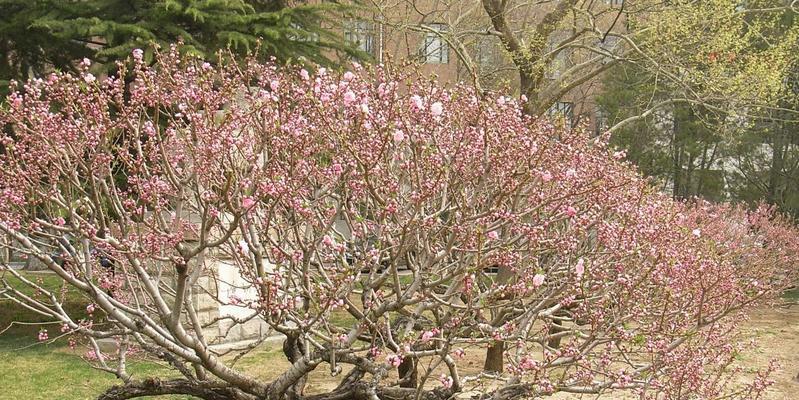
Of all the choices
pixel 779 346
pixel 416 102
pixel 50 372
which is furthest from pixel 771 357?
pixel 50 372

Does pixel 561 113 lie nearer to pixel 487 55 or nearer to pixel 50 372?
pixel 50 372

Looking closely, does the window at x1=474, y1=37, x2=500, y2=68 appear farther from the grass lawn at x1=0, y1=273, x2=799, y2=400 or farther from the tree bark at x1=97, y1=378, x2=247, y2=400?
the tree bark at x1=97, y1=378, x2=247, y2=400

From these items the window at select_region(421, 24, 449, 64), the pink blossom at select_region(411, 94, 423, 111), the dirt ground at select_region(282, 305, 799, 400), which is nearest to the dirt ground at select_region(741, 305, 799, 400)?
the dirt ground at select_region(282, 305, 799, 400)

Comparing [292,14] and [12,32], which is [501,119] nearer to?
[292,14]

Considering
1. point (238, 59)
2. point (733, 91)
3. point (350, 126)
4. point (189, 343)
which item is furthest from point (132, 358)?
point (733, 91)

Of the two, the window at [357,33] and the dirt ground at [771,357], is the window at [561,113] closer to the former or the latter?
the dirt ground at [771,357]

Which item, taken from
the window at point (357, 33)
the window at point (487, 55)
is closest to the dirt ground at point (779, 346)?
the window at point (357, 33)

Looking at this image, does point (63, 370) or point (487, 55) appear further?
point (487, 55)

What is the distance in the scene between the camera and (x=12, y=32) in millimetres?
11617

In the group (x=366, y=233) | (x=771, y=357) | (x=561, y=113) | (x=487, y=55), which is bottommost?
(x=771, y=357)

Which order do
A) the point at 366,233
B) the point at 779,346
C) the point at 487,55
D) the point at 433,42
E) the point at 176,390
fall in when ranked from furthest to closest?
1. the point at 487,55
2. the point at 433,42
3. the point at 779,346
4. the point at 176,390
5. the point at 366,233

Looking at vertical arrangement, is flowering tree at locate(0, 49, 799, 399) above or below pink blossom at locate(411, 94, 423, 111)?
below

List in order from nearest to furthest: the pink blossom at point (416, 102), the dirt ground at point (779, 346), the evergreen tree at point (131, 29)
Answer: the pink blossom at point (416, 102) → the dirt ground at point (779, 346) → the evergreen tree at point (131, 29)

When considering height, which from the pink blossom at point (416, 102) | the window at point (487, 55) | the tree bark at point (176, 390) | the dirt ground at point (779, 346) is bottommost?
the dirt ground at point (779, 346)
